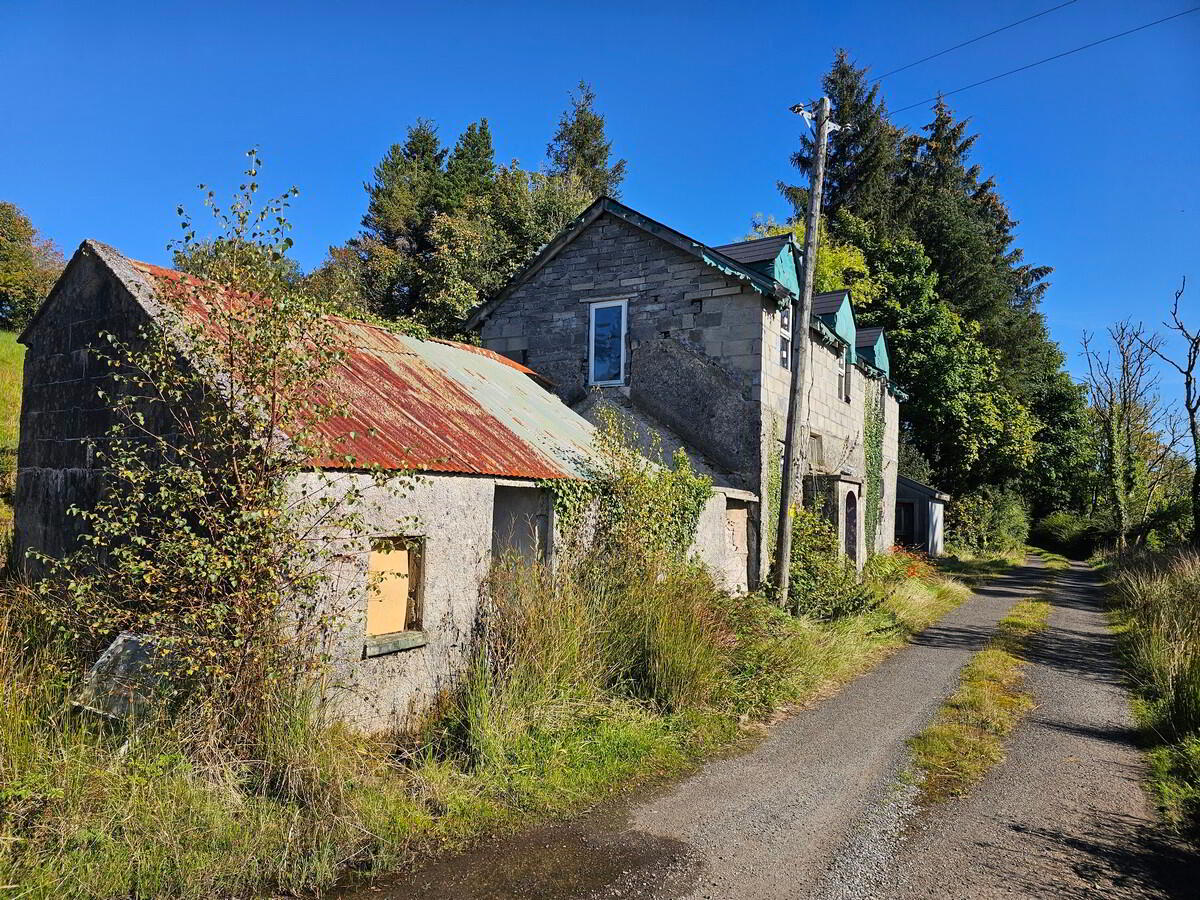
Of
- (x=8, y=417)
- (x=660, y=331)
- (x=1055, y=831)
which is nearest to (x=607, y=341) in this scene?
(x=660, y=331)

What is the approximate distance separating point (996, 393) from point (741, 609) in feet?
86.4

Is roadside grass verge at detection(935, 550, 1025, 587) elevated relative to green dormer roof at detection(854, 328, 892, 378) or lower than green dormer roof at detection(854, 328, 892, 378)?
lower

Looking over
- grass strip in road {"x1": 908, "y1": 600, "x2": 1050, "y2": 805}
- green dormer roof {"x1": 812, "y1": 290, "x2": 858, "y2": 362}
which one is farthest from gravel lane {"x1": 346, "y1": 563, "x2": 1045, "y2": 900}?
green dormer roof {"x1": 812, "y1": 290, "x2": 858, "y2": 362}

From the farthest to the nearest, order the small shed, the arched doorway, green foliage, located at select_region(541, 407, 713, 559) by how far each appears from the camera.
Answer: the small shed
the arched doorway
green foliage, located at select_region(541, 407, 713, 559)

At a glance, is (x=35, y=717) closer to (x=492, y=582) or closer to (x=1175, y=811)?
(x=492, y=582)

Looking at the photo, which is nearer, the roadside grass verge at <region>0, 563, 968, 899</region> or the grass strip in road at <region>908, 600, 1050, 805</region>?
the roadside grass verge at <region>0, 563, 968, 899</region>

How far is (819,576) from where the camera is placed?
13781 mm

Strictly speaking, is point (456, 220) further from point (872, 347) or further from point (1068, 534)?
point (1068, 534)

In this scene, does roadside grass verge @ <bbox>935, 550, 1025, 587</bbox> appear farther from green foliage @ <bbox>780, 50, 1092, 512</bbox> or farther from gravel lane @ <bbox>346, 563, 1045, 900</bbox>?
gravel lane @ <bbox>346, 563, 1045, 900</bbox>

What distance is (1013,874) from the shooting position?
475cm

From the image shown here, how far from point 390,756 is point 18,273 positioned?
39922 mm

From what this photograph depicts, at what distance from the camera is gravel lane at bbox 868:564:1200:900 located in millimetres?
4641

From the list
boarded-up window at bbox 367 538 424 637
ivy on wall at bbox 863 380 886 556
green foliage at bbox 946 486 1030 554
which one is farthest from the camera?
green foliage at bbox 946 486 1030 554

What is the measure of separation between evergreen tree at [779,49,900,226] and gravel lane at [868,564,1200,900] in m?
33.0
